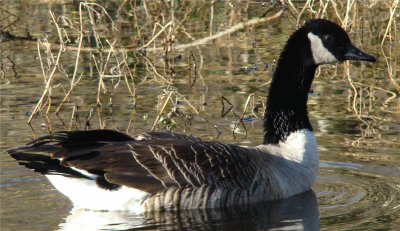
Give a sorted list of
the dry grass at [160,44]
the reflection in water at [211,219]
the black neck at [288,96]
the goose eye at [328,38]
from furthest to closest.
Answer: the dry grass at [160,44] → the goose eye at [328,38] → the black neck at [288,96] → the reflection in water at [211,219]

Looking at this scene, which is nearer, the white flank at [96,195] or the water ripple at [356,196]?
the water ripple at [356,196]

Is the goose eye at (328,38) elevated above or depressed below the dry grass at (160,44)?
above

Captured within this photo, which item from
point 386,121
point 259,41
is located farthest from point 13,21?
point 386,121

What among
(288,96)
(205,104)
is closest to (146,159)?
(288,96)

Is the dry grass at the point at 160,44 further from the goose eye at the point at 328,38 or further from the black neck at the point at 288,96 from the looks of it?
the goose eye at the point at 328,38

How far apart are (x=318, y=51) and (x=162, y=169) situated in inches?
96.4

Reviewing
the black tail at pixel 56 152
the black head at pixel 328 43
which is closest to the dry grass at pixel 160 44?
the black head at pixel 328 43

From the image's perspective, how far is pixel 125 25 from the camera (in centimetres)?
1945

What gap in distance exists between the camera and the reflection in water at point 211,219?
384 inches

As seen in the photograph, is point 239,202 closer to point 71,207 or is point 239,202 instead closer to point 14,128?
point 71,207

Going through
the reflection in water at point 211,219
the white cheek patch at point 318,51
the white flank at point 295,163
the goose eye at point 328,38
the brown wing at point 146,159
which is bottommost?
the reflection in water at point 211,219

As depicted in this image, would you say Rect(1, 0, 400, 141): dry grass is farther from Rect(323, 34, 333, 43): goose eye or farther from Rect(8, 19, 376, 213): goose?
Rect(8, 19, 376, 213): goose

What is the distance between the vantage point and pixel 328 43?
1166cm

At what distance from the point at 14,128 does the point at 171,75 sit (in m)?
3.48
